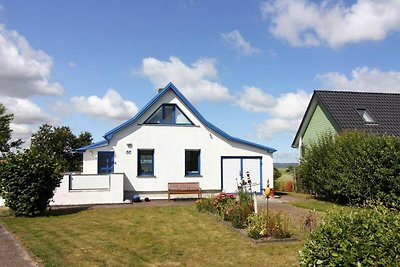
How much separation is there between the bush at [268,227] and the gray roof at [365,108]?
14045mm

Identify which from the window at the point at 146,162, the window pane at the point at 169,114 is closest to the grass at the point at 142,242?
the window at the point at 146,162

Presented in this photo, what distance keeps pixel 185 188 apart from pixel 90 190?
5.00 m

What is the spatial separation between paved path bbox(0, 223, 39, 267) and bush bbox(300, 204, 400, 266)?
5805mm

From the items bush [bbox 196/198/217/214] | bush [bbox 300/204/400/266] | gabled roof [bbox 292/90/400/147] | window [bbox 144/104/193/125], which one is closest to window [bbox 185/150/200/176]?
window [bbox 144/104/193/125]

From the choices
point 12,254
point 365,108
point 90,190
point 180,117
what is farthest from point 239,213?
point 365,108

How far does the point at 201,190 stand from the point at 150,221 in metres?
8.00

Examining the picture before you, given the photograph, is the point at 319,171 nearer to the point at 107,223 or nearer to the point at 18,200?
the point at 107,223

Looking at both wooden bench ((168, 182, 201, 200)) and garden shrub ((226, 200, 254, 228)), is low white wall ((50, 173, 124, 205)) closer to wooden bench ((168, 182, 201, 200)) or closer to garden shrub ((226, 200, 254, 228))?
wooden bench ((168, 182, 201, 200))

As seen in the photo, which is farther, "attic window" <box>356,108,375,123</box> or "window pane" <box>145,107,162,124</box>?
"attic window" <box>356,108,375,123</box>

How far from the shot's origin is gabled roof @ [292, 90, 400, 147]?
2370 centimetres

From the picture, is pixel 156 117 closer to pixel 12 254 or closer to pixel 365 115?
pixel 12 254

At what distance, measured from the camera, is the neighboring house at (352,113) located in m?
23.8

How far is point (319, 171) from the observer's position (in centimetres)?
2014

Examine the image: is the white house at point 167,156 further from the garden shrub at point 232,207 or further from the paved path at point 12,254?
the paved path at point 12,254
